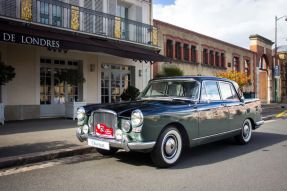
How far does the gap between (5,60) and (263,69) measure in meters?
34.6

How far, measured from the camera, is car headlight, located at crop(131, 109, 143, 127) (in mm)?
6125

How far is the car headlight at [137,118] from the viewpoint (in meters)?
6.12

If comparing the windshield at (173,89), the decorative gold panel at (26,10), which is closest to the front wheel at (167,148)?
the windshield at (173,89)

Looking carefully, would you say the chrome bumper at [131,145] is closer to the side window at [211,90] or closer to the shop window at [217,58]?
the side window at [211,90]

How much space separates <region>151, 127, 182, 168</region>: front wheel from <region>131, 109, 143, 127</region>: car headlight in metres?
0.55

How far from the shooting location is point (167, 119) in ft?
21.3

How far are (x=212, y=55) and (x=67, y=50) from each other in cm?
1832

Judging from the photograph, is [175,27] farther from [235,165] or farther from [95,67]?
[235,165]

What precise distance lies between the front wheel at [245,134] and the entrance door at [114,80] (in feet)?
33.6

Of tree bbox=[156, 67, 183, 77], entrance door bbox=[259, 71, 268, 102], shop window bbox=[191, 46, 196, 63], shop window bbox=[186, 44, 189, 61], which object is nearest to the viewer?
tree bbox=[156, 67, 183, 77]

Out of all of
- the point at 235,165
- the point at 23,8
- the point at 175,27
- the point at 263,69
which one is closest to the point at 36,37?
the point at 23,8

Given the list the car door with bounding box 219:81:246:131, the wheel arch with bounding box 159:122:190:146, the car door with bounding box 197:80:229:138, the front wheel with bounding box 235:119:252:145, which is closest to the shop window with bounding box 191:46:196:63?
the front wheel with bounding box 235:119:252:145

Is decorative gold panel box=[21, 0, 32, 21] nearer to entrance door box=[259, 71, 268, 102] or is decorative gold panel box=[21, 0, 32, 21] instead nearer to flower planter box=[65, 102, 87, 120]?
flower planter box=[65, 102, 87, 120]

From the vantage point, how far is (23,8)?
13656mm
